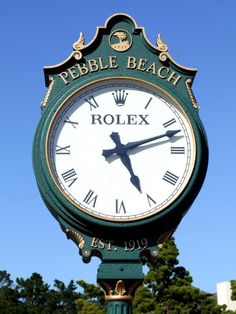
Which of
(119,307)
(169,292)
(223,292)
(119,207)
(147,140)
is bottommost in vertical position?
(119,307)

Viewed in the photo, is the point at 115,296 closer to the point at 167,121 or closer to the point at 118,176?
the point at 118,176

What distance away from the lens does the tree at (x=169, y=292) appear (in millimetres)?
22875

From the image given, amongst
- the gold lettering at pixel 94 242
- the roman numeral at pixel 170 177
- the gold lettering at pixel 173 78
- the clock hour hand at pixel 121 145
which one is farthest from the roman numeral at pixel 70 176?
the gold lettering at pixel 173 78

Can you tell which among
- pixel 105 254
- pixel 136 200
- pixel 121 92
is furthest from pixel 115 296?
pixel 121 92

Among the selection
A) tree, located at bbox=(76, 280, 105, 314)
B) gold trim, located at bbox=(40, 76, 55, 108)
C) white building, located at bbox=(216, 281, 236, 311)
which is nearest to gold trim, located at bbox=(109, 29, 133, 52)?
gold trim, located at bbox=(40, 76, 55, 108)

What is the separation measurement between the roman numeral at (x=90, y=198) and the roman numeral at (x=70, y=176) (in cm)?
14

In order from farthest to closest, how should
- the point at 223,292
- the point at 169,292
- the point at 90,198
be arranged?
the point at 223,292, the point at 169,292, the point at 90,198

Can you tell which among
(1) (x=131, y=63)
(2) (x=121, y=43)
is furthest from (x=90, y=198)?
(2) (x=121, y=43)

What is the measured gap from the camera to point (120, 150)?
521cm

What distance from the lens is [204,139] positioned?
526cm

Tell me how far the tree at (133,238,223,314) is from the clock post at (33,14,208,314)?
1778 cm

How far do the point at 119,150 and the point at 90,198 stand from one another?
41 cm

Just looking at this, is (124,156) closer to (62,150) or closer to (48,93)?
(62,150)

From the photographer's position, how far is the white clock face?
201 inches
